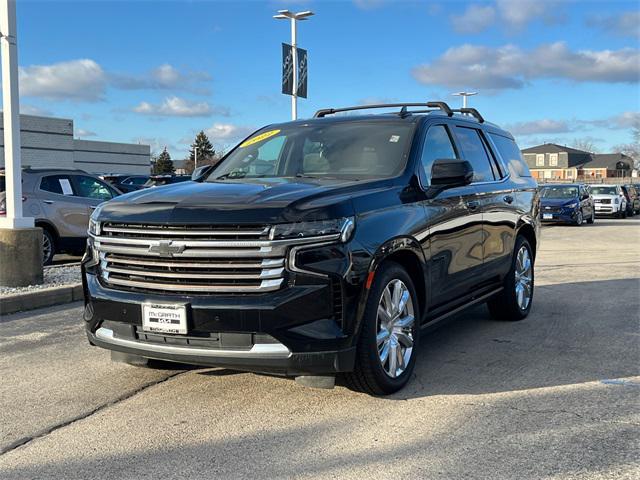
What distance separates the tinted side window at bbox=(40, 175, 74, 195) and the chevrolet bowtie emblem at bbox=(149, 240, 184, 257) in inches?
316

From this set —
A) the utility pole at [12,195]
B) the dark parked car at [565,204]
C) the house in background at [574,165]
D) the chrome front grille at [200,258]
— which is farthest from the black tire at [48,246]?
the house in background at [574,165]

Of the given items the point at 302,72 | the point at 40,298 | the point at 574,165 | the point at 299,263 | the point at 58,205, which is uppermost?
the point at 574,165

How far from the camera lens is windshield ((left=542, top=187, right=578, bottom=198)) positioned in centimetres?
2500

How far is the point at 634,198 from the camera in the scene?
3666cm

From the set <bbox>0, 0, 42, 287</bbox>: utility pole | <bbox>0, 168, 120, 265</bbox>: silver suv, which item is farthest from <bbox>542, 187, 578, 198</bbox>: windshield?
<bbox>0, 0, 42, 287</bbox>: utility pole

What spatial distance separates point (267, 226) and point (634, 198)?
37383 millimetres

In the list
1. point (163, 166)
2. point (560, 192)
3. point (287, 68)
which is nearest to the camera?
point (287, 68)

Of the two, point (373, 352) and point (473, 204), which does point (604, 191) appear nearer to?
point (473, 204)

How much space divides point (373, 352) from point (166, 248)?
1419 mm

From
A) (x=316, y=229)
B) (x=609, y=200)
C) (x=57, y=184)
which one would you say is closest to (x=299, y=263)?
(x=316, y=229)

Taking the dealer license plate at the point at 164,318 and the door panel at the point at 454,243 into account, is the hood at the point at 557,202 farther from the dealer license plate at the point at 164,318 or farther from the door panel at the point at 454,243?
the dealer license plate at the point at 164,318

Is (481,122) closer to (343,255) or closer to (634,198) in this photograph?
(343,255)

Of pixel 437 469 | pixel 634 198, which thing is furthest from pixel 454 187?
pixel 634 198

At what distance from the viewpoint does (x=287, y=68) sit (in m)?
16.9
